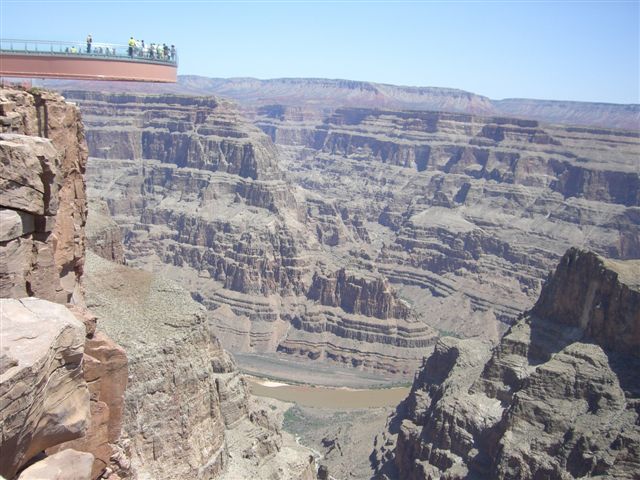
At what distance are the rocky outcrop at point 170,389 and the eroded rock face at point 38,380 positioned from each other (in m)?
24.7

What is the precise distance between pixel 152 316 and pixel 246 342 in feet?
227

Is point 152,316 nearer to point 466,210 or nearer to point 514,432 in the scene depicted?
point 514,432

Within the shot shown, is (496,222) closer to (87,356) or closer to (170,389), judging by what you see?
(170,389)

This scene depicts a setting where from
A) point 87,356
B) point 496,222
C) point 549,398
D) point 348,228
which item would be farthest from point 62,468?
point 348,228

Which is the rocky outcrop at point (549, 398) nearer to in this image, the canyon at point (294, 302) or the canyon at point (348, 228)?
the canyon at point (294, 302)

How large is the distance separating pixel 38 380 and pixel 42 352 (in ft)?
1.53

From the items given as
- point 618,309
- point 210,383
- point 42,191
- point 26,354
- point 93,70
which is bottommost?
point 210,383

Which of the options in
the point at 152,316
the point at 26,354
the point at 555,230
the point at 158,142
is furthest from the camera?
the point at 158,142

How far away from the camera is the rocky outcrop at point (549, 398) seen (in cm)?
4747

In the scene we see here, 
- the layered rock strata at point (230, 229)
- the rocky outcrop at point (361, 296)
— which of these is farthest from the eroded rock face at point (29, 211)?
the rocky outcrop at point (361, 296)

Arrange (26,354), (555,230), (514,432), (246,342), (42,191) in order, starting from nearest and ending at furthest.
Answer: (26,354), (42,191), (514,432), (246,342), (555,230)

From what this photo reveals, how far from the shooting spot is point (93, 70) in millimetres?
34625

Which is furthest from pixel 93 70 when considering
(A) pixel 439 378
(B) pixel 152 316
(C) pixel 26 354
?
(A) pixel 439 378

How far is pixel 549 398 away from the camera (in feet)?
167
